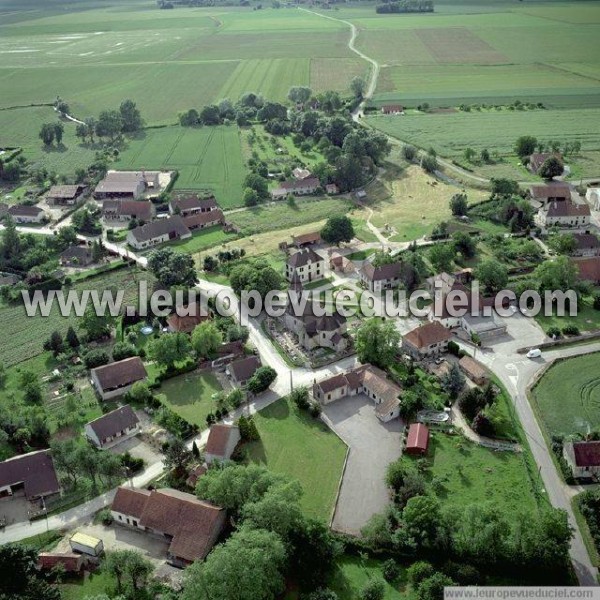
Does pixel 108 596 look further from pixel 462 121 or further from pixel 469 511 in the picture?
pixel 462 121

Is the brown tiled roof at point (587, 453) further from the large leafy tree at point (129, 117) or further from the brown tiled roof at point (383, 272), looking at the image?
the large leafy tree at point (129, 117)

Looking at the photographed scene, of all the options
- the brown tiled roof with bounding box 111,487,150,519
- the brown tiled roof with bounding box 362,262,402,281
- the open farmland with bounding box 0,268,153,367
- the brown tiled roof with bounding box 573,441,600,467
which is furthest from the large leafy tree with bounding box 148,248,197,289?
the brown tiled roof with bounding box 573,441,600,467

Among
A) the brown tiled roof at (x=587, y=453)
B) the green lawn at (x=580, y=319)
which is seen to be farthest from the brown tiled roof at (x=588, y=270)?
the brown tiled roof at (x=587, y=453)

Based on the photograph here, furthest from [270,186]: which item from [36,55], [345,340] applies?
[36,55]

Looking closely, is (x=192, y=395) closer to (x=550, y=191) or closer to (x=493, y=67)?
(x=550, y=191)

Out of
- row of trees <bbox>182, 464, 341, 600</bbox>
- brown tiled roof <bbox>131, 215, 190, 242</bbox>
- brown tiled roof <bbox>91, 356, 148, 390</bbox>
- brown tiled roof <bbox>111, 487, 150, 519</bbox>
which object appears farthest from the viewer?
A: brown tiled roof <bbox>131, 215, 190, 242</bbox>

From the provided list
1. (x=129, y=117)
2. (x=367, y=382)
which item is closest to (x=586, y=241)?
(x=367, y=382)

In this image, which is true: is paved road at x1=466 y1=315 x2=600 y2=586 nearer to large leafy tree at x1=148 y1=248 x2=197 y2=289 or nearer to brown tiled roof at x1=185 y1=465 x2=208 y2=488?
brown tiled roof at x1=185 y1=465 x2=208 y2=488
